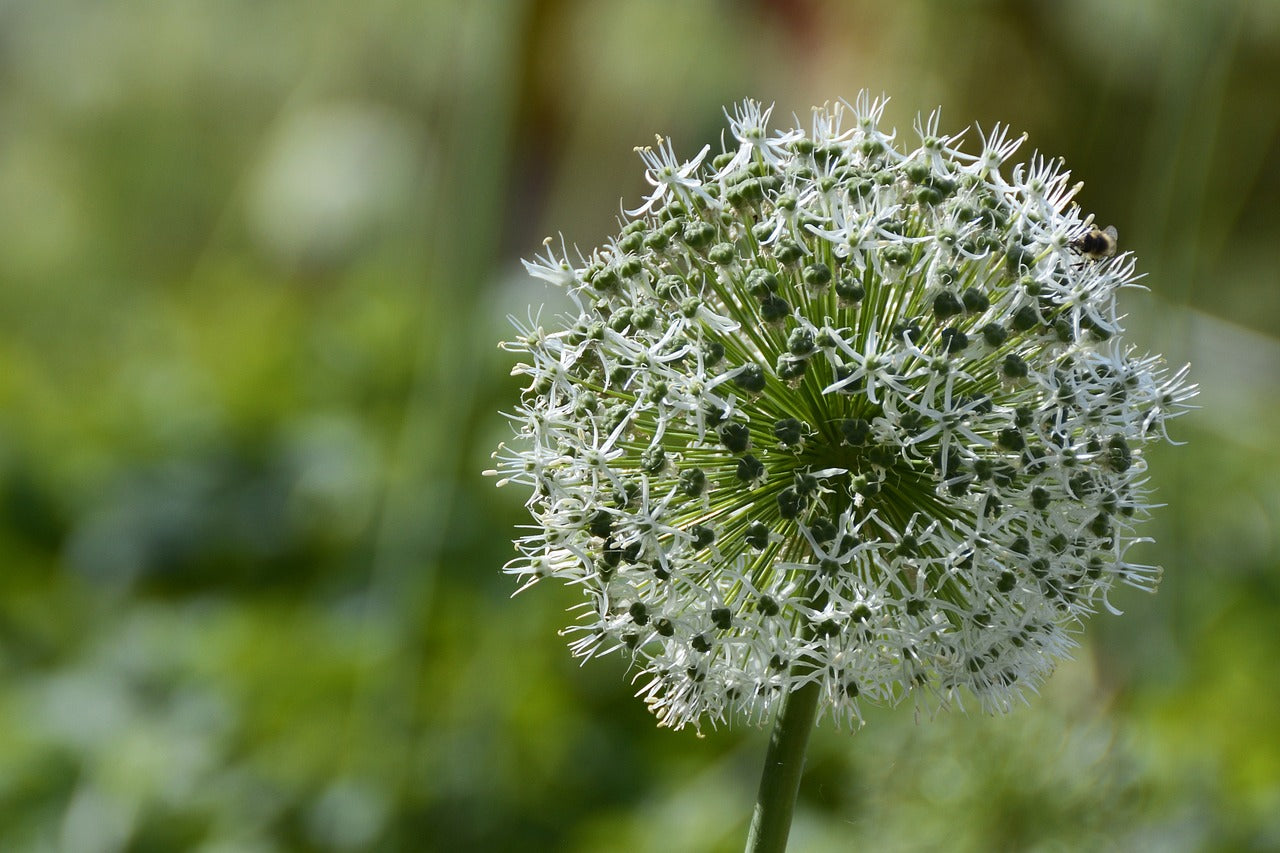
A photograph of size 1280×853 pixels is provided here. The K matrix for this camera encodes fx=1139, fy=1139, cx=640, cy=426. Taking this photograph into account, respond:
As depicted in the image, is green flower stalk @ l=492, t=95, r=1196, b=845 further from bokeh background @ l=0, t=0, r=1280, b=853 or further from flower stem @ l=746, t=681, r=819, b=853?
bokeh background @ l=0, t=0, r=1280, b=853

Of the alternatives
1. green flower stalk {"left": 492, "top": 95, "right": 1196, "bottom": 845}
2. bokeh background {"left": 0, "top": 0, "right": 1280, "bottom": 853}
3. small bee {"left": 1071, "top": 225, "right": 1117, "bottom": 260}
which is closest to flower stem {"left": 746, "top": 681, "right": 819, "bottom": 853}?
green flower stalk {"left": 492, "top": 95, "right": 1196, "bottom": 845}

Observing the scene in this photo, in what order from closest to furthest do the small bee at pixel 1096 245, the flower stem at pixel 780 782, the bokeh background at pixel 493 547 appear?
1. the flower stem at pixel 780 782
2. the small bee at pixel 1096 245
3. the bokeh background at pixel 493 547

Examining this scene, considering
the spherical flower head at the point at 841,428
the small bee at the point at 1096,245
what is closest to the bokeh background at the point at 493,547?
the spherical flower head at the point at 841,428

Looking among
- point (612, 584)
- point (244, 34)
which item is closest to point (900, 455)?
point (612, 584)


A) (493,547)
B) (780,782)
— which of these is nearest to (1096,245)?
(780,782)

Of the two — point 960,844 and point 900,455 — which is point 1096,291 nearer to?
point 900,455

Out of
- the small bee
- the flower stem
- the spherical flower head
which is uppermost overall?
the small bee

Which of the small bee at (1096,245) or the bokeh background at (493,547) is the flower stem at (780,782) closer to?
the bokeh background at (493,547)
